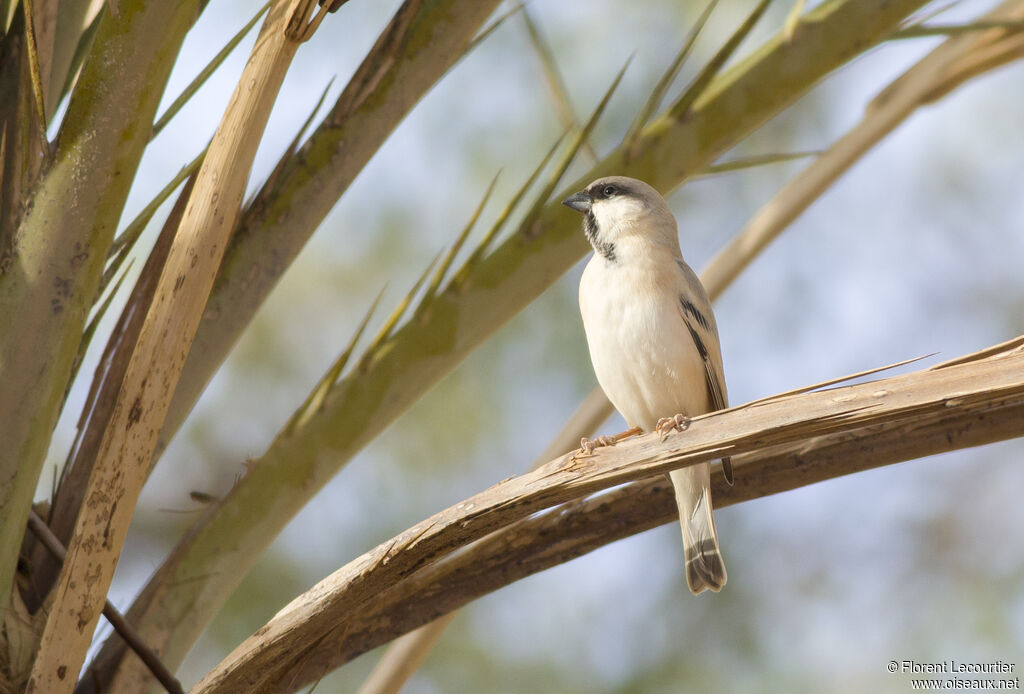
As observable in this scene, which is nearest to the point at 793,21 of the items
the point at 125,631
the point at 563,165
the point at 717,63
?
the point at 717,63

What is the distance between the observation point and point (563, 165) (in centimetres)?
205

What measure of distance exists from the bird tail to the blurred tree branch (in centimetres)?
34

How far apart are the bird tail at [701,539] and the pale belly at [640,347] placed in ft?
0.85

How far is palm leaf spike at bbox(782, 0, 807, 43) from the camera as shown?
2061 mm

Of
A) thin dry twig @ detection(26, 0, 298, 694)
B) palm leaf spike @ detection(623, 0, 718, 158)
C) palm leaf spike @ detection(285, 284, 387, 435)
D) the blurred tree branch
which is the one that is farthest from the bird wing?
thin dry twig @ detection(26, 0, 298, 694)

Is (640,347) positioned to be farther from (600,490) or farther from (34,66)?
(34,66)

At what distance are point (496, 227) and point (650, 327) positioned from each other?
0.88 metres

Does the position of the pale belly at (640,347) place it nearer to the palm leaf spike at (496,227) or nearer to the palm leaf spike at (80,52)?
the palm leaf spike at (496,227)

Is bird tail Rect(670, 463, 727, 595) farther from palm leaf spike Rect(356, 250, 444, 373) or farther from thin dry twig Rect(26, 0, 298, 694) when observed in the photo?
thin dry twig Rect(26, 0, 298, 694)

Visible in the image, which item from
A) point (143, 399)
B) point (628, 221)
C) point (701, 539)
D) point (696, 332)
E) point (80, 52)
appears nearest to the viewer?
point (143, 399)

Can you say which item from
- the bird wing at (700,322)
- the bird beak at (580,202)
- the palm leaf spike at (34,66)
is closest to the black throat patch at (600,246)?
the bird wing at (700,322)

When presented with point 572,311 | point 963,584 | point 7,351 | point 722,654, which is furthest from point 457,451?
point 7,351

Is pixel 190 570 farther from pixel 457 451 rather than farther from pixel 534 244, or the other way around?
pixel 457 451

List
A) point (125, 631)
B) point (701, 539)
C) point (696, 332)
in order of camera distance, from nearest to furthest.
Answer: point (125, 631) → point (701, 539) → point (696, 332)
